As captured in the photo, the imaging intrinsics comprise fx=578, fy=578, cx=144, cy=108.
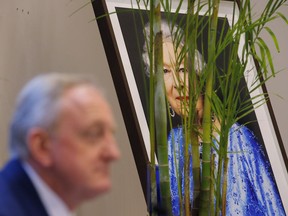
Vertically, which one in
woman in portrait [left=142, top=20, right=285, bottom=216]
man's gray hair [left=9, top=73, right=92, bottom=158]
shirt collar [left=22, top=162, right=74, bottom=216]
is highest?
woman in portrait [left=142, top=20, right=285, bottom=216]

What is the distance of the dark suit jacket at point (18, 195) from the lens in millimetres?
625

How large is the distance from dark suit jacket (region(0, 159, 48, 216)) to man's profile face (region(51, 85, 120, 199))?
58mm

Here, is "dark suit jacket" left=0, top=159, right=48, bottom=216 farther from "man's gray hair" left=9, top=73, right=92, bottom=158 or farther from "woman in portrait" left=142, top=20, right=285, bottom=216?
"woman in portrait" left=142, top=20, right=285, bottom=216

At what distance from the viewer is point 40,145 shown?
58cm

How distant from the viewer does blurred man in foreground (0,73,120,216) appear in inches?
22.6

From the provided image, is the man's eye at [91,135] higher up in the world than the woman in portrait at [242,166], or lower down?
lower down

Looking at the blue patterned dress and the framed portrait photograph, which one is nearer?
the framed portrait photograph

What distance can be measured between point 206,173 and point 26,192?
949 mm

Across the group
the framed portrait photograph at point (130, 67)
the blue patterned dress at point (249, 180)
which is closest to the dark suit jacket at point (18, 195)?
the framed portrait photograph at point (130, 67)

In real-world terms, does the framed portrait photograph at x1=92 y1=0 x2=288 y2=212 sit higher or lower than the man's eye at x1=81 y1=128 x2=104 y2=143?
higher

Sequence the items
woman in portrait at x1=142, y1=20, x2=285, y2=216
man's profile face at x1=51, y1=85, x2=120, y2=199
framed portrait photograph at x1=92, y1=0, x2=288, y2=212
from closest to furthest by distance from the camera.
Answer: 1. man's profile face at x1=51, y1=85, x2=120, y2=199
2. framed portrait photograph at x1=92, y1=0, x2=288, y2=212
3. woman in portrait at x1=142, y1=20, x2=285, y2=216

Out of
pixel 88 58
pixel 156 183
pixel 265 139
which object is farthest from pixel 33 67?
pixel 265 139

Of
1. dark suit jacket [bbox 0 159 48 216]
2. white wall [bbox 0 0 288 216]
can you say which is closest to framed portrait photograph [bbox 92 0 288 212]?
white wall [bbox 0 0 288 216]

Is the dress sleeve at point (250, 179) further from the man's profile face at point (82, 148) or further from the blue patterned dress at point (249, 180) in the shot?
the man's profile face at point (82, 148)
